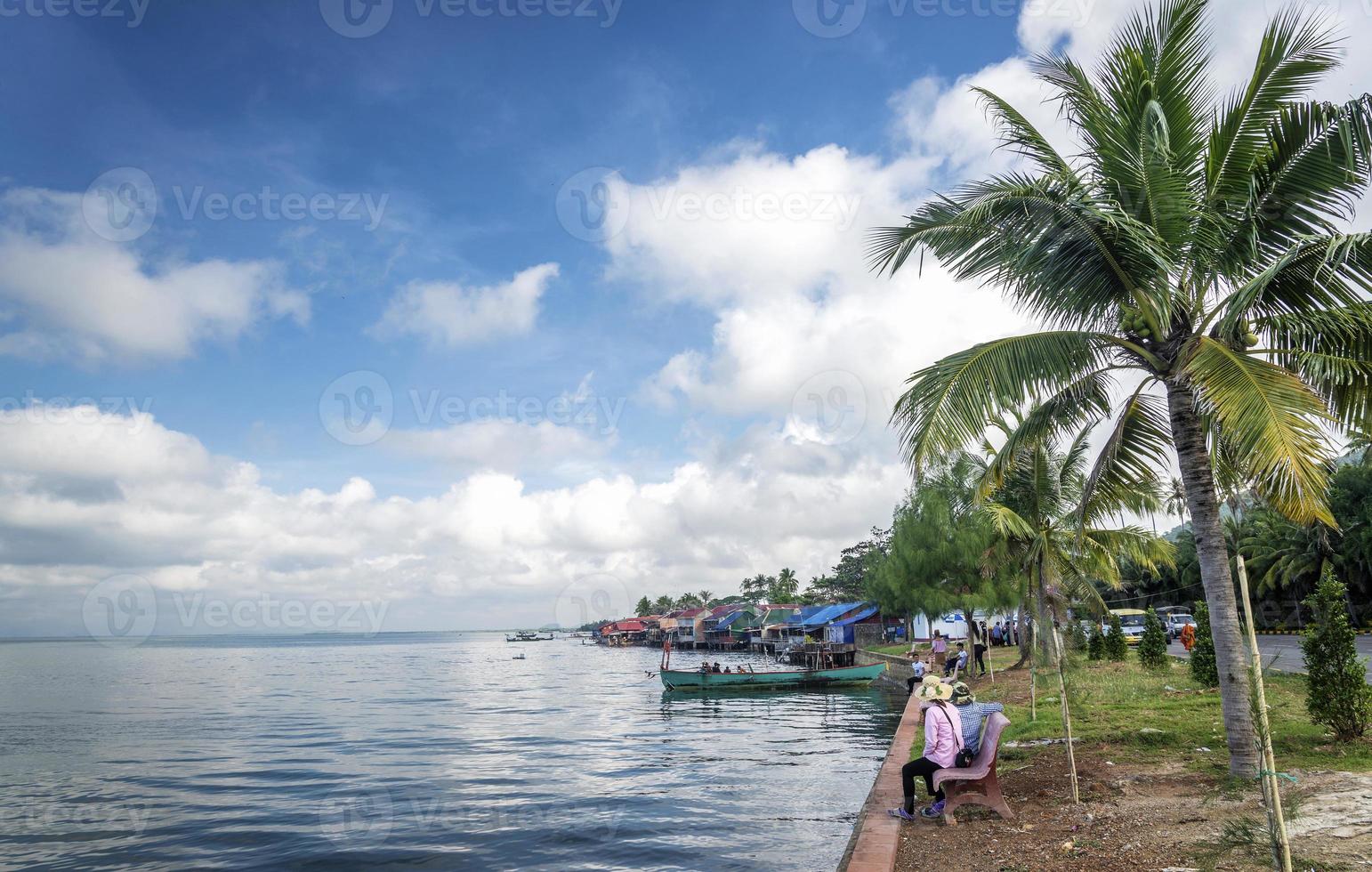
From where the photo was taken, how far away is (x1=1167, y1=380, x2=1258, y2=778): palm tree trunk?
338 inches

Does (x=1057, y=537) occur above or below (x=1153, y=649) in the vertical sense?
above

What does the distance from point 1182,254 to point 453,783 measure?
17.8 metres

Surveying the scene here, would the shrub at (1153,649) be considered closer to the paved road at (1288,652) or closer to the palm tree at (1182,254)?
the paved road at (1288,652)

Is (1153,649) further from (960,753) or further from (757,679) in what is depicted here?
(757,679)

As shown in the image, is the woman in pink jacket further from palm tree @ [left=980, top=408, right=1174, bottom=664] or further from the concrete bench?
palm tree @ [left=980, top=408, right=1174, bottom=664]

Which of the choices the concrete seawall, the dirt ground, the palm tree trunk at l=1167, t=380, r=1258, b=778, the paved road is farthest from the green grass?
the concrete seawall

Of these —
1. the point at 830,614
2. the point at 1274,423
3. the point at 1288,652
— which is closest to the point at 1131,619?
the point at 830,614

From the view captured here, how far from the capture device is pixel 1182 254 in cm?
873

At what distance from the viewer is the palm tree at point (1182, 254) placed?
8.18 m

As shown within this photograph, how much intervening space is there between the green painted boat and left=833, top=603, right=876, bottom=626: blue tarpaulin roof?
26.7 metres

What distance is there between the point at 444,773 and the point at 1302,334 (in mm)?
19655

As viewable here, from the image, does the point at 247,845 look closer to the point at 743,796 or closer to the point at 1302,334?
the point at 743,796

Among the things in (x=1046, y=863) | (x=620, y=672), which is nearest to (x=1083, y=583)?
(x=1046, y=863)

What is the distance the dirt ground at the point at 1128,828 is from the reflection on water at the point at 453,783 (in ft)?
9.47
